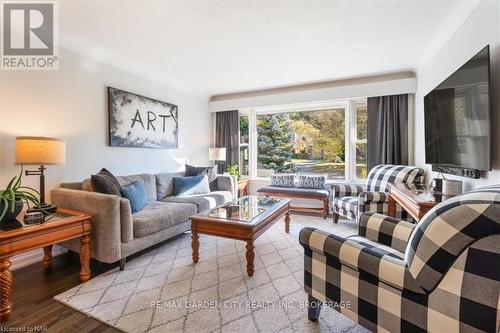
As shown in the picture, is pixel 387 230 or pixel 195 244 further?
pixel 195 244

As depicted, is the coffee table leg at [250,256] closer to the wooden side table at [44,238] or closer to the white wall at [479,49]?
the wooden side table at [44,238]

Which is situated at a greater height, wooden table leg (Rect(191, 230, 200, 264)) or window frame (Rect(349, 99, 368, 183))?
window frame (Rect(349, 99, 368, 183))

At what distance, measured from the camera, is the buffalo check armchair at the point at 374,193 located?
312cm

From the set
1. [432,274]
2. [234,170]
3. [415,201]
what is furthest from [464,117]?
[234,170]

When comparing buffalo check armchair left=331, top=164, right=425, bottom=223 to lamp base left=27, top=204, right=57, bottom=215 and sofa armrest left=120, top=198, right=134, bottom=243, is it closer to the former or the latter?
sofa armrest left=120, top=198, right=134, bottom=243

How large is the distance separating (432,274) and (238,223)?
1501mm

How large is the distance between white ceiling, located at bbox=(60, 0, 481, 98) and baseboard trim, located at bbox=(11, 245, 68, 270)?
2.21m

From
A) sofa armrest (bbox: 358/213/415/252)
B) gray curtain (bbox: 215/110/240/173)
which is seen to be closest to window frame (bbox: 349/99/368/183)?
gray curtain (bbox: 215/110/240/173)

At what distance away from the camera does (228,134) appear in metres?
5.27

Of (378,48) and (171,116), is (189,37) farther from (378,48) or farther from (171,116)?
(378,48)

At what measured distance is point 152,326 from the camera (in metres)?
1.56

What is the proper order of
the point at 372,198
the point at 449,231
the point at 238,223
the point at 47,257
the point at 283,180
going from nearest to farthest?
the point at 449,231 < the point at 238,223 < the point at 47,257 < the point at 372,198 < the point at 283,180

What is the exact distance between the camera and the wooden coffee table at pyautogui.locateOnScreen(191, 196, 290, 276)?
7.17 feet

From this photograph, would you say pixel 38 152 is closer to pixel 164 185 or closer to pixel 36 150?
pixel 36 150
